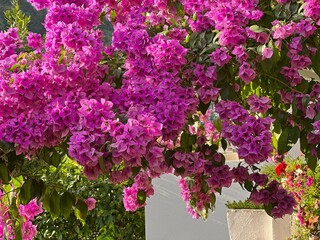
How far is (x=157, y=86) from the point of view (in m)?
2.22

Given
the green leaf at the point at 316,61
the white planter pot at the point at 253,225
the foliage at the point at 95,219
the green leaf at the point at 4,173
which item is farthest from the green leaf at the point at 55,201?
the foliage at the point at 95,219

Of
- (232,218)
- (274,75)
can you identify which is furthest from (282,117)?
(232,218)

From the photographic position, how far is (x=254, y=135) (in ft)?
A: 7.20

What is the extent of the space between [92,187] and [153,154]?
4.12 metres

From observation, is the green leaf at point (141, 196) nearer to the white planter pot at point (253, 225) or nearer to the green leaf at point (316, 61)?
the green leaf at point (316, 61)

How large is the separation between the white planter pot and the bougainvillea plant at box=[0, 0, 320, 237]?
291 centimetres

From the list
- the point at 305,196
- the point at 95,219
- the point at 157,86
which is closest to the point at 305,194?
the point at 305,196

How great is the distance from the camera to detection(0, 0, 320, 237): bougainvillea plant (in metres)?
2.01

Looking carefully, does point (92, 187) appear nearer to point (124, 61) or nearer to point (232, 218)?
point (232, 218)

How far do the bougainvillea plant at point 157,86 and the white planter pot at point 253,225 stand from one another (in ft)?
9.55

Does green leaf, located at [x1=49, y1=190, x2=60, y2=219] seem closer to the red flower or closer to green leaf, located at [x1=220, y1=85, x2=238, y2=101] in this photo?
green leaf, located at [x1=220, y1=85, x2=238, y2=101]

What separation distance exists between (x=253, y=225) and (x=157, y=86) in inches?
143

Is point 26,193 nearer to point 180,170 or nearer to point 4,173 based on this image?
point 4,173

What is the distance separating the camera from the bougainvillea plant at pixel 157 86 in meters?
2.01
